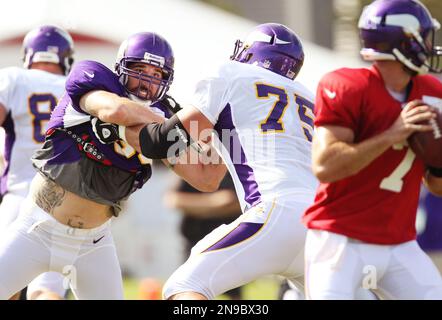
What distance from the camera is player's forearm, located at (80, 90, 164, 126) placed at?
4926mm

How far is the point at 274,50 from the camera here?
514cm

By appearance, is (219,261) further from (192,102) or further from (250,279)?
(192,102)

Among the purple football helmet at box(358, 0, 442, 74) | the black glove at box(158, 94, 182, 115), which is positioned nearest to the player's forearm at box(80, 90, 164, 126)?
the black glove at box(158, 94, 182, 115)

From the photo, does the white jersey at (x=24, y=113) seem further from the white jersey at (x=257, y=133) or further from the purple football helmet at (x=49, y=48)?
the white jersey at (x=257, y=133)

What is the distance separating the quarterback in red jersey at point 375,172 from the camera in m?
4.02

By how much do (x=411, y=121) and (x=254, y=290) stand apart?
24.8ft

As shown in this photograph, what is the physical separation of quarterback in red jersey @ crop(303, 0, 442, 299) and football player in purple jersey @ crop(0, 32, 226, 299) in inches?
53.8

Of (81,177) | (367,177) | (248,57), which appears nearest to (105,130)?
(81,177)

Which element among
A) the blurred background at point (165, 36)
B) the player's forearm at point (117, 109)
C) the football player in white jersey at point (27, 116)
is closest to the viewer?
the player's forearm at point (117, 109)

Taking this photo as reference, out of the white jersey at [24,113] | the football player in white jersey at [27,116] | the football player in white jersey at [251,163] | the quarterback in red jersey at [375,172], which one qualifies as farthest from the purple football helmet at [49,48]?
the quarterback in red jersey at [375,172]

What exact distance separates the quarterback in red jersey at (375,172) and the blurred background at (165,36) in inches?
264

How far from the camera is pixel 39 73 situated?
6965 mm

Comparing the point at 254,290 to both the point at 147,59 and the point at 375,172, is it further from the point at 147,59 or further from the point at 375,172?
the point at 375,172
